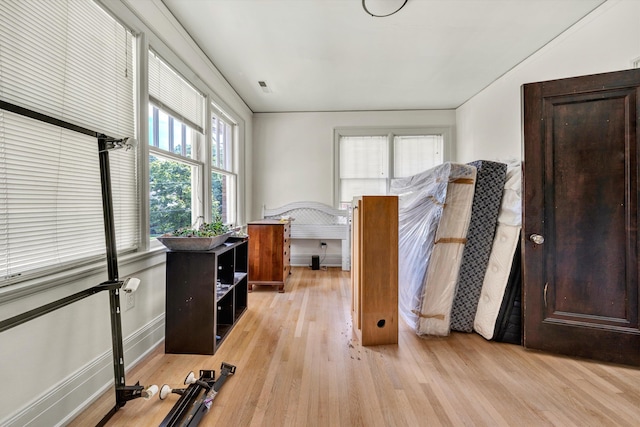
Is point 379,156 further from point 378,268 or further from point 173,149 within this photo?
point 173,149

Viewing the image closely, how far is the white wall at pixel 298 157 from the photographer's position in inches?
179

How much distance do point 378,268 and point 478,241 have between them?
0.95 meters

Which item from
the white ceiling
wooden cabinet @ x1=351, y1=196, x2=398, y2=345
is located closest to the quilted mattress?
wooden cabinet @ x1=351, y1=196, x2=398, y2=345

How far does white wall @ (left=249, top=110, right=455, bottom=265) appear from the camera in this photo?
455 cm

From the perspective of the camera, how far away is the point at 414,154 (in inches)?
180

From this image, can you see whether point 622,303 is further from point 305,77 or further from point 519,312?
point 305,77

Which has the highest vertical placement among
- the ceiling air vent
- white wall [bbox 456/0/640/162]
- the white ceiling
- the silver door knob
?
the ceiling air vent

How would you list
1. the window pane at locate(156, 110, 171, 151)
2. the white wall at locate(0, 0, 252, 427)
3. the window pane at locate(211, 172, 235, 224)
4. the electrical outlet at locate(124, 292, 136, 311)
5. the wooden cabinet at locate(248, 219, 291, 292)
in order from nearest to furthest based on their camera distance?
the white wall at locate(0, 0, 252, 427)
the electrical outlet at locate(124, 292, 136, 311)
the window pane at locate(156, 110, 171, 151)
the wooden cabinet at locate(248, 219, 291, 292)
the window pane at locate(211, 172, 235, 224)

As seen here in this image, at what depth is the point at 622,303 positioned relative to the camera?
1.76m

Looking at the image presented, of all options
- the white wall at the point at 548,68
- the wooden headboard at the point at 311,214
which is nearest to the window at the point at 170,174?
the wooden headboard at the point at 311,214

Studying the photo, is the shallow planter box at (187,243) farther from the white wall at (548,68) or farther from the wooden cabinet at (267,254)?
the white wall at (548,68)

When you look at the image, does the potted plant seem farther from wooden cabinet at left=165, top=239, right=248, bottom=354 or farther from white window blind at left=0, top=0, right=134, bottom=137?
white window blind at left=0, top=0, right=134, bottom=137

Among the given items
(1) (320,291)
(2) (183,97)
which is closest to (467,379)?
(1) (320,291)

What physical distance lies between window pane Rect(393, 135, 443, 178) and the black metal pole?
161 inches
